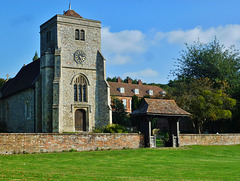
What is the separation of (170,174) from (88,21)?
28990mm

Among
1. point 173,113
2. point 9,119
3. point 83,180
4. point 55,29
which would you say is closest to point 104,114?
point 55,29

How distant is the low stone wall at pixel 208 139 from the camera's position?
94.3ft

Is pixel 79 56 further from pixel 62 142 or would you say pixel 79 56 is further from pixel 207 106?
pixel 62 142

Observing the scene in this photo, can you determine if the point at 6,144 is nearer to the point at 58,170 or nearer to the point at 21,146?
the point at 21,146

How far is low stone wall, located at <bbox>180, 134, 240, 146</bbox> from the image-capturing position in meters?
28.8

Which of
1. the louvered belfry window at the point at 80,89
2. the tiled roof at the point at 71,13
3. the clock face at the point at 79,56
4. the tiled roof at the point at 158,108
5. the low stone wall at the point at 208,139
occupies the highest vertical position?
the tiled roof at the point at 71,13

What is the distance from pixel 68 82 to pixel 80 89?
5.38 ft

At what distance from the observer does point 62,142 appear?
74.5 ft

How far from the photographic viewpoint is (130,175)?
13.1 metres

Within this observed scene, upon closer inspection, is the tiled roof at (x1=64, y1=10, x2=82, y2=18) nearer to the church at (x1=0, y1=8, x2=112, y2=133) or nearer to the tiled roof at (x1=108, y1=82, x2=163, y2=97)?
the church at (x1=0, y1=8, x2=112, y2=133)

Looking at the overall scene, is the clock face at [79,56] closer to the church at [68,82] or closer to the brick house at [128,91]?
the church at [68,82]

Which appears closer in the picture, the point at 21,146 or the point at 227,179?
the point at 227,179

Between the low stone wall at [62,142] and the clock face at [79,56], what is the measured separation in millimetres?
15214

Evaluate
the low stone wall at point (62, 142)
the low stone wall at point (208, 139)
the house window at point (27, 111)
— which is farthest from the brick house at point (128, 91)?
the low stone wall at point (62, 142)
